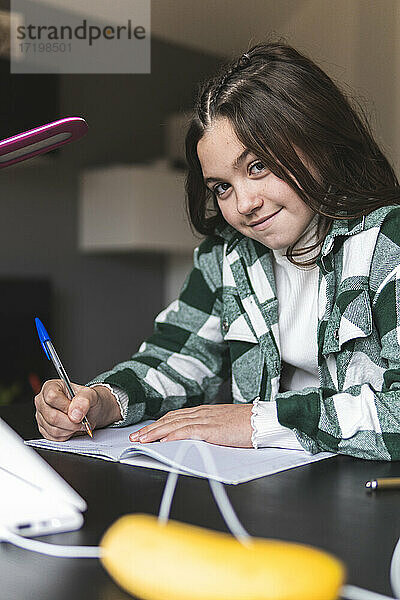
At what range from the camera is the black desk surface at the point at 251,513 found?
0.49 metres

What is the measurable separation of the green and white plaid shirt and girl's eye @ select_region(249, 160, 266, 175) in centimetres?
15

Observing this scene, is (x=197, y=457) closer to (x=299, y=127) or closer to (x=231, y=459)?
(x=231, y=459)

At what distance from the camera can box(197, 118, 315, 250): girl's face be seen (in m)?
1.14

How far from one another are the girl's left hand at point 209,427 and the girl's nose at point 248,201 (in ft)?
1.10

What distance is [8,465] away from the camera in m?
0.64

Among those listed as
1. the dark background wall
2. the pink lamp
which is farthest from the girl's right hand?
the dark background wall

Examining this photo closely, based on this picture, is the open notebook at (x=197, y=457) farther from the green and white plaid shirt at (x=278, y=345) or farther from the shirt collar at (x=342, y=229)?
the shirt collar at (x=342, y=229)

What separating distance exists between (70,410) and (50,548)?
0.45 metres

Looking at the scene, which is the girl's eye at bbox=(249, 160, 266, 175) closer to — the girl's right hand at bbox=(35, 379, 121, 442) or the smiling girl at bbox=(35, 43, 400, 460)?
the smiling girl at bbox=(35, 43, 400, 460)

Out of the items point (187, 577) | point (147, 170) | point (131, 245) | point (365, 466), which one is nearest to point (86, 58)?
point (147, 170)

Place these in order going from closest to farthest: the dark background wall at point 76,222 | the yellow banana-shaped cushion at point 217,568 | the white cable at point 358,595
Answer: the yellow banana-shaped cushion at point 217,568 < the white cable at point 358,595 < the dark background wall at point 76,222

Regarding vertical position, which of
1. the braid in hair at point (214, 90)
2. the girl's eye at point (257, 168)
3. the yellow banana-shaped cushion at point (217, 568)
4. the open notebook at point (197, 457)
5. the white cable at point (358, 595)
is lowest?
the open notebook at point (197, 457)

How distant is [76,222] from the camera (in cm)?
407

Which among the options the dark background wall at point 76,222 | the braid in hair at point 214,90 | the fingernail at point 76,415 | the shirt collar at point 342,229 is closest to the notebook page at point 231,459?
the fingernail at point 76,415
